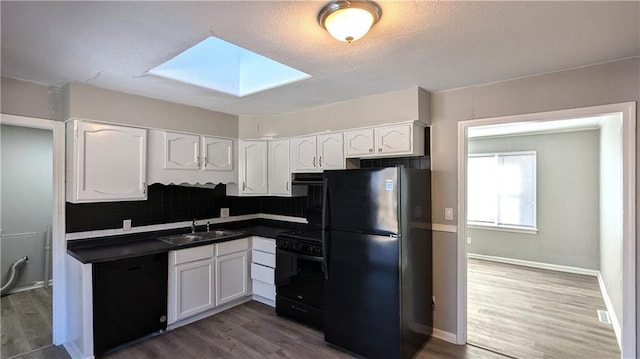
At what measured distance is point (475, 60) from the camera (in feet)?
7.28

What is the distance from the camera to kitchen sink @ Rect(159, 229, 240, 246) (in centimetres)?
329

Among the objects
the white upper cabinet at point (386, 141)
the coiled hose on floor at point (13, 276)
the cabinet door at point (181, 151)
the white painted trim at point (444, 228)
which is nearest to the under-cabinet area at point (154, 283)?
the cabinet door at point (181, 151)

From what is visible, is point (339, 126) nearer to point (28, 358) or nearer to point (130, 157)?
point (130, 157)

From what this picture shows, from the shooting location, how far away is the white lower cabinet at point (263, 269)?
356 cm

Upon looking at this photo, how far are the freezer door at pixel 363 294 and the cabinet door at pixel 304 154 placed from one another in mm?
1018

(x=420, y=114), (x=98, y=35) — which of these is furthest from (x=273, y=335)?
(x=98, y=35)

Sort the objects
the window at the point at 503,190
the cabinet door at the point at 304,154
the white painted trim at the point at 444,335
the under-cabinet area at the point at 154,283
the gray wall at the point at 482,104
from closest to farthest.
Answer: the gray wall at the point at 482,104, the under-cabinet area at the point at 154,283, the white painted trim at the point at 444,335, the cabinet door at the point at 304,154, the window at the point at 503,190

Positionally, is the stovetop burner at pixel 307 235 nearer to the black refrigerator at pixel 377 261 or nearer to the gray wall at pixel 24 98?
the black refrigerator at pixel 377 261

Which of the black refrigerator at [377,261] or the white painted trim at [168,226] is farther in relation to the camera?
the white painted trim at [168,226]

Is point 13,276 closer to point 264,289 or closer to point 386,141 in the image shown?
point 264,289

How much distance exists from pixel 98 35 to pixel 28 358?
2743mm

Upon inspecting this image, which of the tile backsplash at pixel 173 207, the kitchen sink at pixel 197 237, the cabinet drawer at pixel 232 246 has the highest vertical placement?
the tile backsplash at pixel 173 207

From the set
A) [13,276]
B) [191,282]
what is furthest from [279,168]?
[13,276]

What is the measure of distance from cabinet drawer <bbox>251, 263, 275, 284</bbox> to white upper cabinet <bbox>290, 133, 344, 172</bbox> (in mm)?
1224
